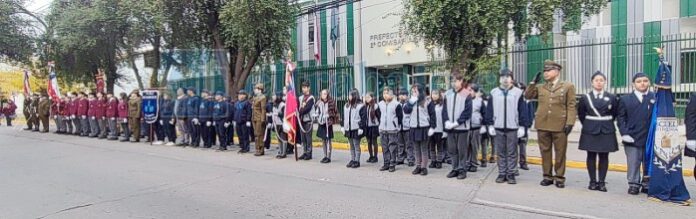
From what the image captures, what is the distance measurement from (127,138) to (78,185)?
8.79 m

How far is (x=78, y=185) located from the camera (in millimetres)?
8297

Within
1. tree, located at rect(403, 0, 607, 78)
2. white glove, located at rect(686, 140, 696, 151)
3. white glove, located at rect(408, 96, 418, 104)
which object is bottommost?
white glove, located at rect(686, 140, 696, 151)

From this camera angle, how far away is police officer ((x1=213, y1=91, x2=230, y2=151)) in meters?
13.4

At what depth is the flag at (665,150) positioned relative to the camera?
652 centimetres

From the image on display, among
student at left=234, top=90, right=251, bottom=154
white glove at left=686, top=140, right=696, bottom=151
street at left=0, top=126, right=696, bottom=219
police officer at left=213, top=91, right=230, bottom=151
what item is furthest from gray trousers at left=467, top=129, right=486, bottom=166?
police officer at left=213, top=91, right=230, bottom=151

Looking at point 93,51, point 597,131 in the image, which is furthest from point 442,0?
point 93,51

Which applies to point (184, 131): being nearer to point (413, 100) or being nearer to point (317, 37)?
point (413, 100)

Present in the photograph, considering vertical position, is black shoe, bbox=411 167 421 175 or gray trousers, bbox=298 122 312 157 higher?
gray trousers, bbox=298 122 312 157

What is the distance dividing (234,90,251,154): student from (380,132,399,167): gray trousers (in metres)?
4.52

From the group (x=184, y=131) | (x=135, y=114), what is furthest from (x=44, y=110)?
(x=184, y=131)

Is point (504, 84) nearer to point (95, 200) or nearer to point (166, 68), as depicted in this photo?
point (95, 200)

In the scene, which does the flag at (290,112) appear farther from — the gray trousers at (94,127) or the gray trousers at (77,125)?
the gray trousers at (77,125)

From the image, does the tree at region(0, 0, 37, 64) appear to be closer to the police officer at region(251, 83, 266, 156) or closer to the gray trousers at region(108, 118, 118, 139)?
the gray trousers at region(108, 118, 118, 139)

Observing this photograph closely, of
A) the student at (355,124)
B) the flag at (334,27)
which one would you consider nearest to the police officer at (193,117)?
the student at (355,124)
